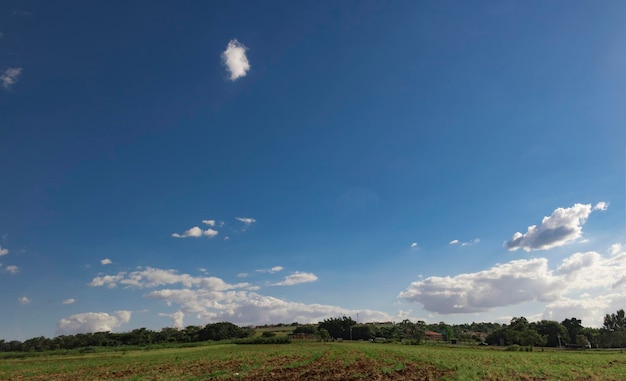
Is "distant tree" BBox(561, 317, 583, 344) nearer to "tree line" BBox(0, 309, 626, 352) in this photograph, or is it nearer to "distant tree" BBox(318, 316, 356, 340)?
"tree line" BBox(0, 309, 626, 352)

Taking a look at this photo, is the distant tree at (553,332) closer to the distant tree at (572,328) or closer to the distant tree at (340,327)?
the distant tree at (572,328)

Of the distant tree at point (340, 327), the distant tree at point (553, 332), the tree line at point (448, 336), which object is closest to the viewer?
the tree line at point (448, 336)

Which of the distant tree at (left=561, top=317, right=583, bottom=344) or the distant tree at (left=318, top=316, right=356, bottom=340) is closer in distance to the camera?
the distant tree at (left=561, top=317, right=583, bottom=344)

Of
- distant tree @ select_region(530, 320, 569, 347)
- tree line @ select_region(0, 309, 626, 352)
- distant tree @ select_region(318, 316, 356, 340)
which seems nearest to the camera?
tree line @ select_region(0, 309, 626, 352)

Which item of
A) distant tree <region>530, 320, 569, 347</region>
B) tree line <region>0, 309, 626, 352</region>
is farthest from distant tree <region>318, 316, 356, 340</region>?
distant tree <region>530, 320, 569, 347</region>

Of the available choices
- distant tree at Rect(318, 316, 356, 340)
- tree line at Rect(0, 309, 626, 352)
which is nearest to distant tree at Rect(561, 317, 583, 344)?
tree line at Rect(0, 309, 626, 352)

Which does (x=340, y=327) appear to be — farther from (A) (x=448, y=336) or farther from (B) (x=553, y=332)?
(B) (x=553, y=332)

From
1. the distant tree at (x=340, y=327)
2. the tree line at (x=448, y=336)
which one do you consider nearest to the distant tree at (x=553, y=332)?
the tree line at (x=448, y=336)

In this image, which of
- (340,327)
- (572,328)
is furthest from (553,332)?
(340,327)

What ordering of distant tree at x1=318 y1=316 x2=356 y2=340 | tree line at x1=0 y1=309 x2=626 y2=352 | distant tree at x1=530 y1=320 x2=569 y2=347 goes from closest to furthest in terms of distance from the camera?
tree line at x1=0 y1=309 x2=626 y2=352, distant tree at x1=530 y1=320 x2=569 y2=347, distant tree at x1=318 y1=316 x2=356 y2=340

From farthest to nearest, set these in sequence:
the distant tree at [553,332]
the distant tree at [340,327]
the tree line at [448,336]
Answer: the distant tree at [340,327], the distant tree at [553,332], the tree line at [448,336]

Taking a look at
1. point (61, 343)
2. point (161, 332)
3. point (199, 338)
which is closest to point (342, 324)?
point (199, 338)

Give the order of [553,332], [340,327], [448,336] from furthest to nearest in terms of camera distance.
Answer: [340,327]
[448,336]
[553,332]

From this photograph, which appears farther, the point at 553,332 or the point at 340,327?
the point at 340,327
